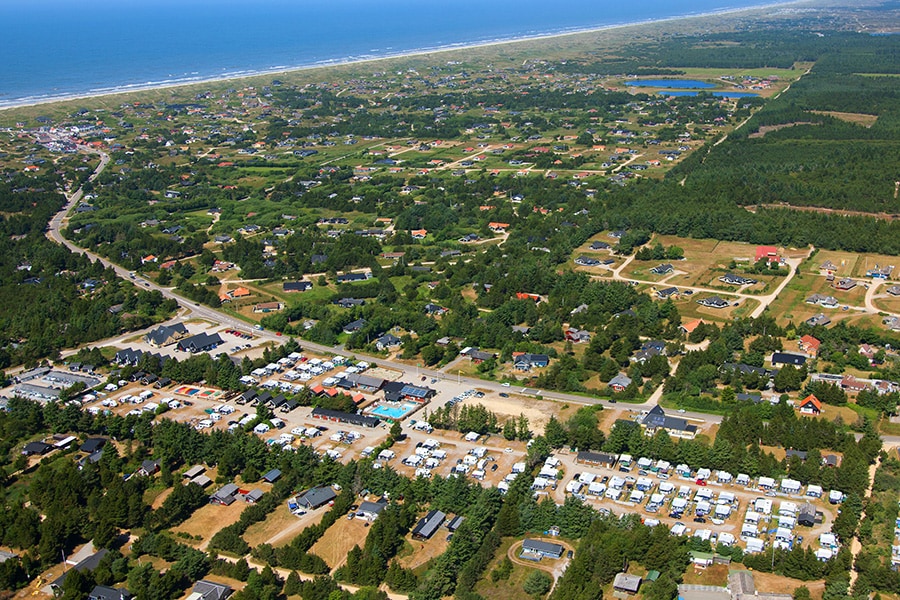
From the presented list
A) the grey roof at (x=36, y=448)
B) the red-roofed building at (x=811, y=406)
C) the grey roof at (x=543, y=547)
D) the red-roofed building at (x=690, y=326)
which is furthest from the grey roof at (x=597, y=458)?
the grey roof at (x=36, y=448)

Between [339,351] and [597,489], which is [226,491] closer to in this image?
[597,489]

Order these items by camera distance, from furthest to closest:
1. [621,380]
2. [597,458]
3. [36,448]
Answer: [621,380] < [36,448] < [597,458]

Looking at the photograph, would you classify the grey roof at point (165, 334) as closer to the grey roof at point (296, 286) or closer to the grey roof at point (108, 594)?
the grey roof at point (296, 286)

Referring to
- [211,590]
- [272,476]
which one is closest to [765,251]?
[272,476]

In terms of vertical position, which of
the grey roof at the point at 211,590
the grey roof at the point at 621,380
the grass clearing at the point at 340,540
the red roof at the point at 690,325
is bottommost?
the red roof at the point at 690,325

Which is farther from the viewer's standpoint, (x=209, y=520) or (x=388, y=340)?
(x=388, y=340)

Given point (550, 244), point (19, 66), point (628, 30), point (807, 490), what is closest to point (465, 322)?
point (550, 244)
